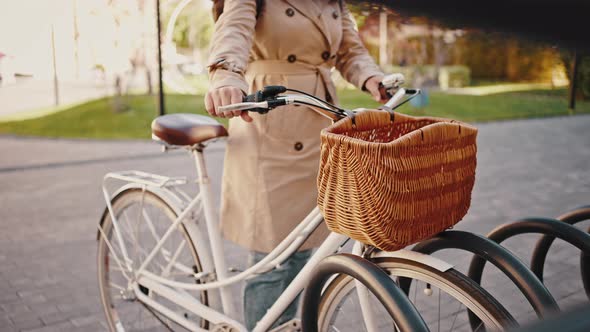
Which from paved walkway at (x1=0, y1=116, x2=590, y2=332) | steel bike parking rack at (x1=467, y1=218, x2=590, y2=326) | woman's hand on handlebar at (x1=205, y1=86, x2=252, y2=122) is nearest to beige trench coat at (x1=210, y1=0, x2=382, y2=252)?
woman's hand on handlebar at (x1=205, y1=86, x2=252, y2=122)

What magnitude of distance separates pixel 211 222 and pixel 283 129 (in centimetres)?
47

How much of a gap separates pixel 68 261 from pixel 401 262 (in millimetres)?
3440

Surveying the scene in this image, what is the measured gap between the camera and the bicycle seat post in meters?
2.33

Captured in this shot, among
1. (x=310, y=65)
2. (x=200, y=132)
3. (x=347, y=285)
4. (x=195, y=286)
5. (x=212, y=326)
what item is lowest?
(x=212, y=326)

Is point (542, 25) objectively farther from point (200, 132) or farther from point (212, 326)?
point (212, 326)

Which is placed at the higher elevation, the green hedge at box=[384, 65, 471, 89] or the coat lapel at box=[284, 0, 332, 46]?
the coat lapel at box=[284, 0, 332, 46]

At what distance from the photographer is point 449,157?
148cm

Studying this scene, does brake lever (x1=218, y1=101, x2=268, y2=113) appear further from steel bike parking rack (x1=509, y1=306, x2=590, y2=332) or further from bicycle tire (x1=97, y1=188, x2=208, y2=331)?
steel bike parking rack (x1=509, y1=306, x2=590, y2=332)

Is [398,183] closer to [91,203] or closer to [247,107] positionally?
[247,107]

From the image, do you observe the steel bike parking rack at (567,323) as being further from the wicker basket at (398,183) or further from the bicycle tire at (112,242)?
the bicycle tire at (112,242)

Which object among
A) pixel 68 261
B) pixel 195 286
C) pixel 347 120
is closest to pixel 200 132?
pixel 195 286

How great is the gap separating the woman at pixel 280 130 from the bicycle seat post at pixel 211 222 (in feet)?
0.23

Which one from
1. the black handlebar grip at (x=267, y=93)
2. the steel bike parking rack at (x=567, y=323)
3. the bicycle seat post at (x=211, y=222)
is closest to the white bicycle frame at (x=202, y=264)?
the bicycle seat post at (x=211, y=222)

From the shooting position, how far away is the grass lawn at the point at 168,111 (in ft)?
37.3
